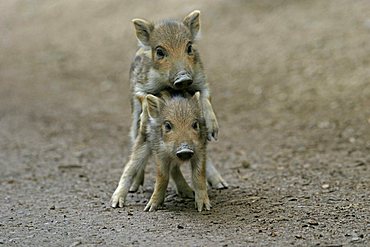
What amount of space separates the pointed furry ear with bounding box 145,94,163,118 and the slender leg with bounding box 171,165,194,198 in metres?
0.72

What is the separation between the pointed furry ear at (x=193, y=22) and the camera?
745 centimetres

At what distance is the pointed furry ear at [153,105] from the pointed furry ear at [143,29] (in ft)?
2.61

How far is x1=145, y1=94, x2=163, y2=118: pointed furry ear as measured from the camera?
683cm

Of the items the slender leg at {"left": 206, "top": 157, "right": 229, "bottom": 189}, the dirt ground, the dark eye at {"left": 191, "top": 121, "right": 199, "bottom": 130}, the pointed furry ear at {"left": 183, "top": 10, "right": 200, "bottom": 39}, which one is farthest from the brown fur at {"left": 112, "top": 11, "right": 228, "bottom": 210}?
the slender leg at {"left": 206, "top": 157, "right": 229, "bottom": 189}


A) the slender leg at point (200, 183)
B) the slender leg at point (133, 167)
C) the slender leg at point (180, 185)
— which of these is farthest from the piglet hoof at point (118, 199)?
the slender leg at point (200, 183)

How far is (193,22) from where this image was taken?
748 centimetres

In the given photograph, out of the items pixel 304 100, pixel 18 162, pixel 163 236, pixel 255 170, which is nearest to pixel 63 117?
pixel 18 162

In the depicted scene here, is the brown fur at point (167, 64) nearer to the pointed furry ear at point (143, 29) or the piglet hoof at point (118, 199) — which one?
the pointed furry ear at point (143, 29)

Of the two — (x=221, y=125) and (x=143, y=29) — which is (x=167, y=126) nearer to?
(x=143, y=29)

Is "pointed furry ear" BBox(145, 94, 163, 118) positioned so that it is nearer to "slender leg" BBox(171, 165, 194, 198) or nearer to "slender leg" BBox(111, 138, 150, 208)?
"slender leg" BBox(111, 138, 150, 208)

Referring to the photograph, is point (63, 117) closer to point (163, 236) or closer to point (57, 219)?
point (57, 219)

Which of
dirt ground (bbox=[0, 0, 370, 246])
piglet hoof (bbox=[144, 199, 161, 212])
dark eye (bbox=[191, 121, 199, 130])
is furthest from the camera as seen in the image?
piglet hoof (bbox=[144, 199, 161, 212])

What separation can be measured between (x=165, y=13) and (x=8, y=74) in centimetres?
354

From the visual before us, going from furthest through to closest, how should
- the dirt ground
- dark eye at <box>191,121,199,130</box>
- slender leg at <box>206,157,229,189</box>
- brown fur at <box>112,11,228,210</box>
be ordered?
slender leg at <box>206,157,229,189</box>
brown fur at <box>112,11,228,210</box>
dark eye at <box>191,121,199,130</box>
the dirt ground
